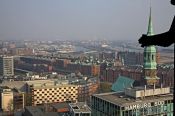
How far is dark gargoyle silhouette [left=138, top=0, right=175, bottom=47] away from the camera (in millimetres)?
1126

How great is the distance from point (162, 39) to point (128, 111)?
10413 mm

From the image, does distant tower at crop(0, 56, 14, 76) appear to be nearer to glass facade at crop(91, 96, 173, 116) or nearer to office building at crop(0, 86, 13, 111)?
office building at crop(0, 86, 13, 111)

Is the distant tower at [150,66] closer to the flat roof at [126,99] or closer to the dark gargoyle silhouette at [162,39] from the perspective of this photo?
the flat roof at [126,99]

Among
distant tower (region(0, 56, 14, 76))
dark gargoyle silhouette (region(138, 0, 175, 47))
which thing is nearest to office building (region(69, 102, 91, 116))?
dark gargoyle silhouette (region(138, 0, 175, 47))

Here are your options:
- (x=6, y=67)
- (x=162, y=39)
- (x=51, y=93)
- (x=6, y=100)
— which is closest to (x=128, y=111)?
(x=162, y=39)

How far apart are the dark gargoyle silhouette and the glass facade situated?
10037 millimetres

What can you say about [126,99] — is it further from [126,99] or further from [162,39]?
[162,39]

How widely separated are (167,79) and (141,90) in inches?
609

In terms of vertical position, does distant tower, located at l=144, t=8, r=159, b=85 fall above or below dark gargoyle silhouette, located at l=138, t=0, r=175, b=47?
below

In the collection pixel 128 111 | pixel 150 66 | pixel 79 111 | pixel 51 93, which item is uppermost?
pixel 150 66

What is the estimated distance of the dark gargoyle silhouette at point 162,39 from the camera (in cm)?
113

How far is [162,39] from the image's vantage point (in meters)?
1.17

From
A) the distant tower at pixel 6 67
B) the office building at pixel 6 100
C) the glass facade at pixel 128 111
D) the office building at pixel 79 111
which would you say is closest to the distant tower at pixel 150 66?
the office building at pixel 79 111

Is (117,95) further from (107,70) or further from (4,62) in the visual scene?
(4,62)
